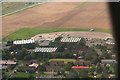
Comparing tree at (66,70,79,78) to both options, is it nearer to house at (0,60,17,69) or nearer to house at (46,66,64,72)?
house at (46,66,64,72)

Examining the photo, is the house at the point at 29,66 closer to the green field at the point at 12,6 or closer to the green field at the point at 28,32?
the green field at the point at 28,32

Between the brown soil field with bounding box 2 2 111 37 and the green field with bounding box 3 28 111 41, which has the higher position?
the brown soil field with bounding box 2 2 111 37

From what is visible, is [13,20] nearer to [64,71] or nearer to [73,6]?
[73,6]

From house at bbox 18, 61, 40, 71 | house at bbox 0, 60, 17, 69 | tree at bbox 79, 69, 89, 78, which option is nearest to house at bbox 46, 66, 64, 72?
house at bbox 18, 61, 40, 71

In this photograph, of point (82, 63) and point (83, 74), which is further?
point (82, 63)

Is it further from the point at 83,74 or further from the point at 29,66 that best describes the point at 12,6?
the point at 83,74

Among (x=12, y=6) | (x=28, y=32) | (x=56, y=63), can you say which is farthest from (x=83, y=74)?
(x=12, y=6)

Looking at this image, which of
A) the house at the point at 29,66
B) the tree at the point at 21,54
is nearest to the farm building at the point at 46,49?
the tree at the point at 21,54

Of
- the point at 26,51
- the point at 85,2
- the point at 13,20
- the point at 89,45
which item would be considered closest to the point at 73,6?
the point at 85,2
